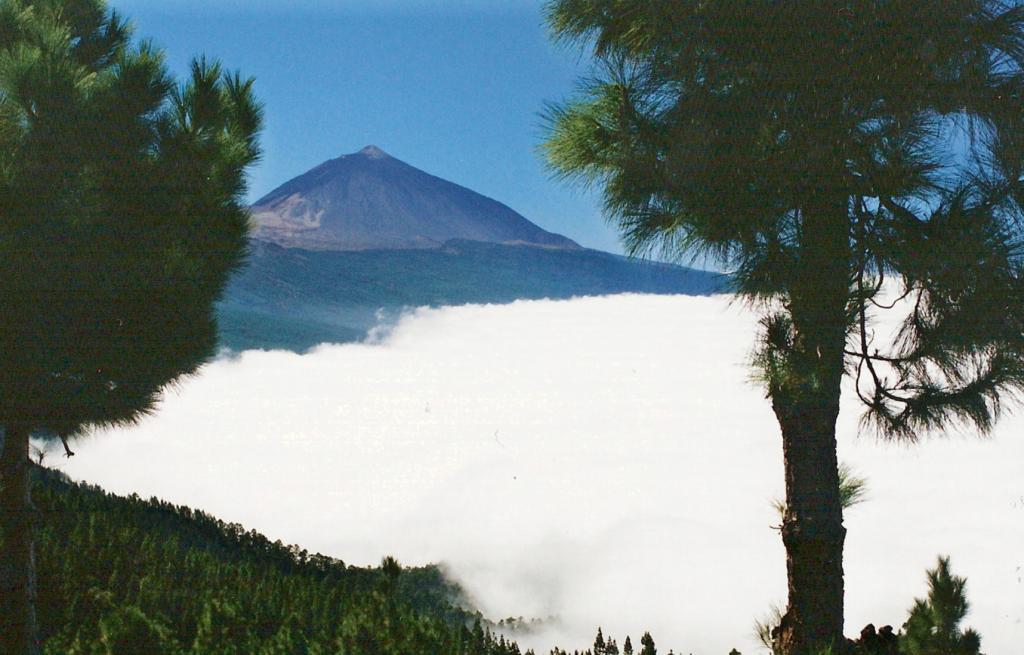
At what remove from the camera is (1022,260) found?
21.0 ft

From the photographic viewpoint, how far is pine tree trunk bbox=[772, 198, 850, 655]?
6766mm

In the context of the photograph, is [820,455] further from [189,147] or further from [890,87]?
[189,147]

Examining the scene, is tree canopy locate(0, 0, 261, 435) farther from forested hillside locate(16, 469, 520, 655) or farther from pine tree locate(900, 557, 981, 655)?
pine tree locate(900, 557, 981, 655)

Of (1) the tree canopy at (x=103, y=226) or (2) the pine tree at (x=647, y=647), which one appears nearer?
(2) the pine tree at (x=647, y=647)

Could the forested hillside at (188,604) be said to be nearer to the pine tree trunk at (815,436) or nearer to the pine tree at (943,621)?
the pine tree trunk at (815,436)

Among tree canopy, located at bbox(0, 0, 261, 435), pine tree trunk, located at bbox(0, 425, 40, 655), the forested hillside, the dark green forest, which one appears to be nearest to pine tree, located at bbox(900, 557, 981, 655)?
the dark green forest

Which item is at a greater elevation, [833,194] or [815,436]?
[833,194]

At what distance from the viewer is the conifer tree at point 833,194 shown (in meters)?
6.36

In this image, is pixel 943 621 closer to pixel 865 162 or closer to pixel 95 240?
pixel 865 162

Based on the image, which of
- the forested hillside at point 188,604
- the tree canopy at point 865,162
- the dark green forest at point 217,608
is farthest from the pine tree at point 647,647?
the tree canopy at point 865,162

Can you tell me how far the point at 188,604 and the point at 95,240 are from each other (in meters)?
5.16

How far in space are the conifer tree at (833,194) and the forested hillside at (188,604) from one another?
371 cm

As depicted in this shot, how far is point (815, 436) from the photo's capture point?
732 cm

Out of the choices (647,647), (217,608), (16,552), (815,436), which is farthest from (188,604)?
(815,436)
